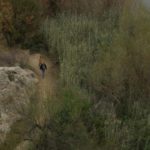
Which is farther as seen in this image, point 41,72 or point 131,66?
point 41,72

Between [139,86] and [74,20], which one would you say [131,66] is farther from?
[74,20]

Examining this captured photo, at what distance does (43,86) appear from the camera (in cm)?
1428

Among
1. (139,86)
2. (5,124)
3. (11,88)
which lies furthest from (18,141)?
(139,86)

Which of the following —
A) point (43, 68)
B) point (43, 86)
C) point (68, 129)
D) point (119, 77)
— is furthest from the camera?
point (43, 68)

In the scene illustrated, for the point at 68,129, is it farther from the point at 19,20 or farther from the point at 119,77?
the point at 19,20

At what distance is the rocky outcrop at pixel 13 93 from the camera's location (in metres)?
12.1

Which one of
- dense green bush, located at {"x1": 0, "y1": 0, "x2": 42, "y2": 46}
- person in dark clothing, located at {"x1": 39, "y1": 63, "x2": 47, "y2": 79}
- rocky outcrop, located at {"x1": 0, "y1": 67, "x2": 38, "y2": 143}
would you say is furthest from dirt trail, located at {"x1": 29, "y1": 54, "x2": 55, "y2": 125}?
dense green bush, located at {"x1": 0, "y1": 0, "x2": 42, "y2": 46}

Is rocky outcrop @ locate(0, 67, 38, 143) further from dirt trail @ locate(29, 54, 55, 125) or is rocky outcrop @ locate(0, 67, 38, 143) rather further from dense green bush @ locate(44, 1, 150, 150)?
dense green bush @ locate(44, 1, 150, 150)

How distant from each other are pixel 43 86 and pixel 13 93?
1.61m

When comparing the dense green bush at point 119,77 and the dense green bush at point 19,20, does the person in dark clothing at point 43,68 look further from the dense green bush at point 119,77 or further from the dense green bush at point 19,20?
the dense green bush at point 19,20

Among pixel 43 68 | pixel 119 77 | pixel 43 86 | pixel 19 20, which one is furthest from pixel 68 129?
pixel 19 20

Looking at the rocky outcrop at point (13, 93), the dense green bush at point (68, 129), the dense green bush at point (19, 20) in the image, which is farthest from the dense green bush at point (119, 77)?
the dense green bush at point (19, 20)

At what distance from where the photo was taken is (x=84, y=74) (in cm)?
1435

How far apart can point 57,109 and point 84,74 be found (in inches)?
114
